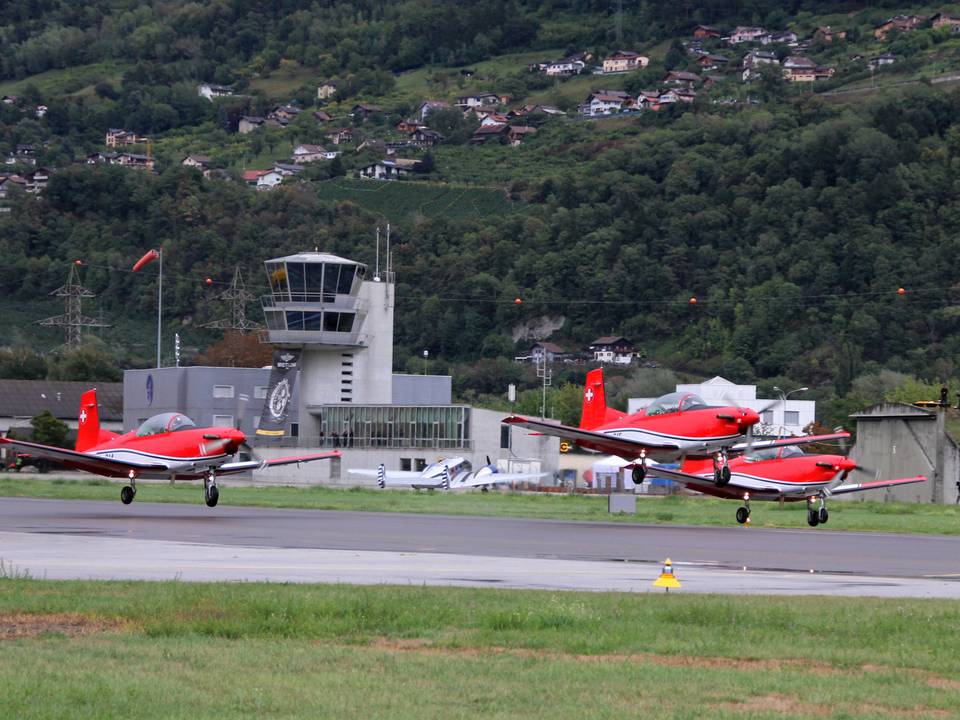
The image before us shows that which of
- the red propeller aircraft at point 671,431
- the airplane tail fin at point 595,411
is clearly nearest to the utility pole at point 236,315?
the airplane tail fin at point 595,411

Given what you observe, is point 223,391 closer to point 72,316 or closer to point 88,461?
point 88,461

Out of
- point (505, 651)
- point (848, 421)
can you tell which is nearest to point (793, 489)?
point (505, 651)

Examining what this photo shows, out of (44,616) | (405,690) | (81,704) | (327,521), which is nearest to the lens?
(81,704)

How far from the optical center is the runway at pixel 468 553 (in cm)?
2197

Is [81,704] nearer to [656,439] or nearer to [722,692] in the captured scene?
[722,692]

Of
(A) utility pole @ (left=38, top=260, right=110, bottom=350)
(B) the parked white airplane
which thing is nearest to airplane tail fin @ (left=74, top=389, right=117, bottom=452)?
(B) the parked white airplane

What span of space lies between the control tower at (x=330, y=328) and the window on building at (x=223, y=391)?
5.69m

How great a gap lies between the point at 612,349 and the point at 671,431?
116491 mm

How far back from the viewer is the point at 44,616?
16.2 m

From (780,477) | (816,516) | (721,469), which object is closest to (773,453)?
(780,477)

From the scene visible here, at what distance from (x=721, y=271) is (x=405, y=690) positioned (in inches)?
6129

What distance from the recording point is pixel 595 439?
4144 cm

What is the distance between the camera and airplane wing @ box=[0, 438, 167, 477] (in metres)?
42.4

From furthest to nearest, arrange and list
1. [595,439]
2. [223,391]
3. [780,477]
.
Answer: [223,391], [780,477], [595,439]
